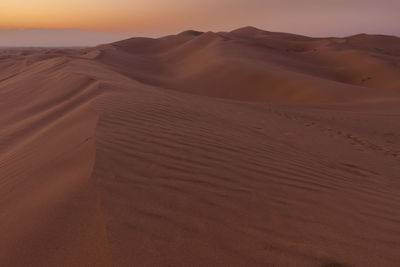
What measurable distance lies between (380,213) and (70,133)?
3.60 metres

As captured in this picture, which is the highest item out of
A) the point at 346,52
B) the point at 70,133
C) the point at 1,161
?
the point at 346,52

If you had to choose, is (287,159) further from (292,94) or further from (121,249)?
(292,94)

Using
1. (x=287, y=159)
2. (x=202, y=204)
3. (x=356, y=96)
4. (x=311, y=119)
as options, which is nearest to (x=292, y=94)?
(x=356, y=96)

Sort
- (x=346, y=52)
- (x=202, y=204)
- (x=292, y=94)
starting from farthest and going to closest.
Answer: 1. (x=346, y=52)
2. (x=292, y=94)
3. (x=202, y=204)

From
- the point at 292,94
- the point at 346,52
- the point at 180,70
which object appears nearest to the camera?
the point at 292,94

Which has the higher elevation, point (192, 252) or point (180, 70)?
point (180, 70)

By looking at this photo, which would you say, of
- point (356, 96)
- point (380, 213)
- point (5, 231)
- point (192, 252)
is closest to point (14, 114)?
point (5, 231)

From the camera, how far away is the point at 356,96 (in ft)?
38.2

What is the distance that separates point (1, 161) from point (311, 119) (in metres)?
6.35

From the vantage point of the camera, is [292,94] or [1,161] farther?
[292,94]

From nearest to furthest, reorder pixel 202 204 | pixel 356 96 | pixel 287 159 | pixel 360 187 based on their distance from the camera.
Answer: pixel 202 204
pixel 360 187
pixel 287 159
pixel 356 96

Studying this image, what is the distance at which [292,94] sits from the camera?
1320cm

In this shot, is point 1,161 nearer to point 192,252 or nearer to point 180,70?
point 192,252

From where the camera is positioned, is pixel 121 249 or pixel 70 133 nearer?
pixel 121 249
